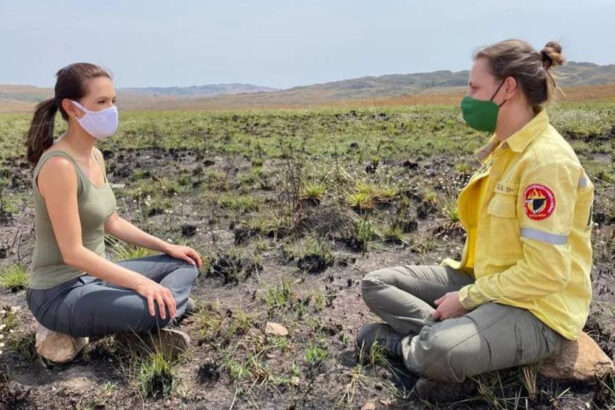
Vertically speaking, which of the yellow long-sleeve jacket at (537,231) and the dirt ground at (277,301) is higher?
the yellow long-sleeve jacket at (537,231)

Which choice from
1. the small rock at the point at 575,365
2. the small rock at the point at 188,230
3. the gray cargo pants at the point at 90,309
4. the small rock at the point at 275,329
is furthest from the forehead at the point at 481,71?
the small rock at the point at 188,230

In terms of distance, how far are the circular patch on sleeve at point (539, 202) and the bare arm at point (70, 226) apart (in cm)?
227

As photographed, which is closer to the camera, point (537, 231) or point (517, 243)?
point (537, 231)

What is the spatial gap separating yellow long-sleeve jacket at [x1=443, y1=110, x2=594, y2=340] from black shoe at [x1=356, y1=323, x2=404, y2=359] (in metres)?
0.64

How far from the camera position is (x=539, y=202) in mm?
2875

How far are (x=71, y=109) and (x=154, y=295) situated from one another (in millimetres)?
1326

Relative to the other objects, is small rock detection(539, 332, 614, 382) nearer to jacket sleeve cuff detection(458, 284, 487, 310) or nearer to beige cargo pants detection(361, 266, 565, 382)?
beige cargo pants detection(361, 266, 565, 382)

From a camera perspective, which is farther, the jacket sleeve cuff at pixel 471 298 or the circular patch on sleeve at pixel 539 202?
the jacket sleeve cuff at pixel 471 298

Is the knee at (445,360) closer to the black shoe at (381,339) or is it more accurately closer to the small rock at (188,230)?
the black shoe at (381,339)

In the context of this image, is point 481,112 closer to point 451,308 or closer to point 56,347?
point 451,308

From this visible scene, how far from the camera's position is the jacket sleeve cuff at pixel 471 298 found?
314cm

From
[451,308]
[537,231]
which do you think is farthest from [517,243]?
[451,308]

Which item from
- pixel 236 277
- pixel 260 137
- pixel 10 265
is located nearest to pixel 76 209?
pixel 236 277

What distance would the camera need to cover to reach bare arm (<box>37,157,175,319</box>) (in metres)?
3.37
